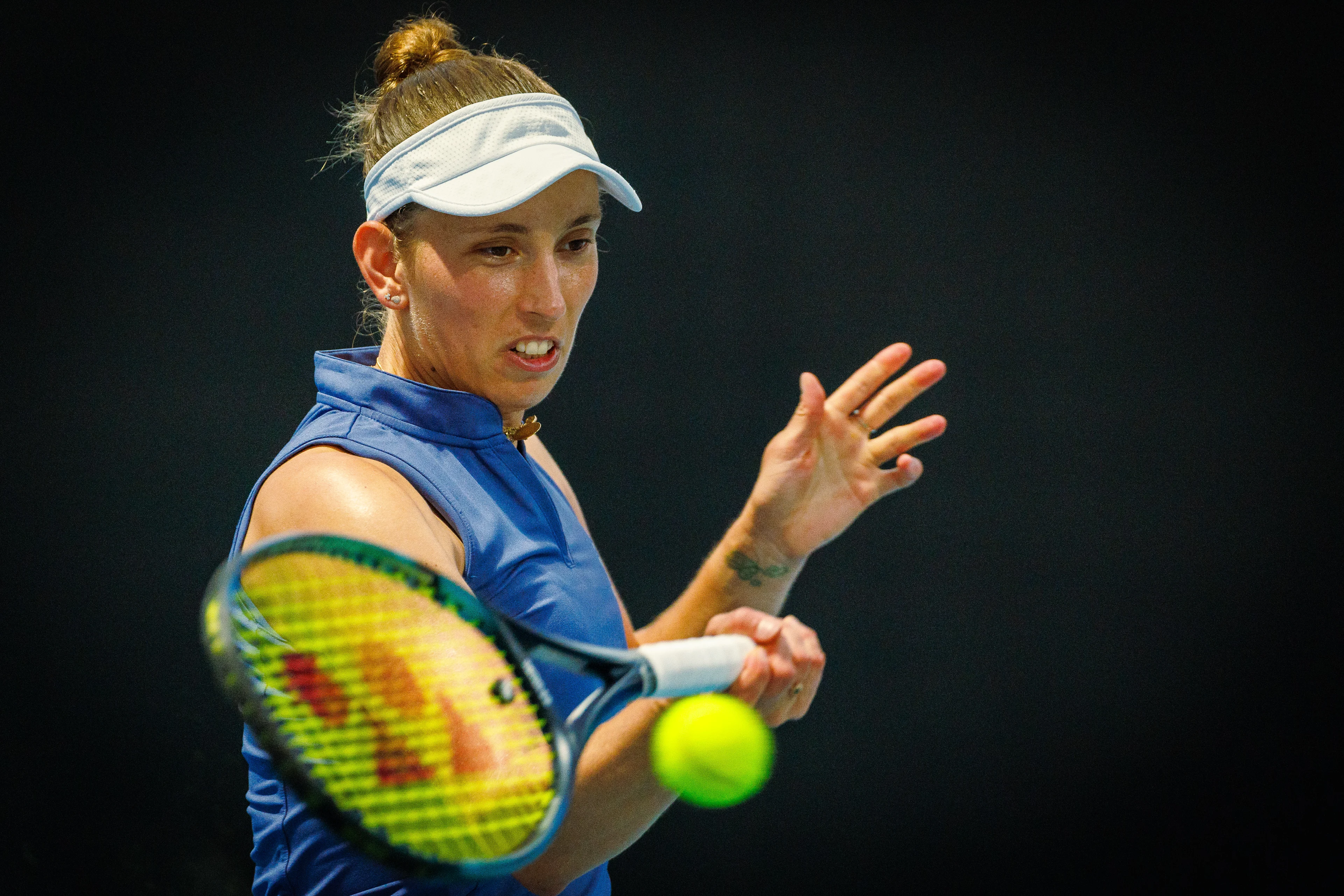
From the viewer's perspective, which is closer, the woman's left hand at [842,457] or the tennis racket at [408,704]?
the tennis racket at [408,704]

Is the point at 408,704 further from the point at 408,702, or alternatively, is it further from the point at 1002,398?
the point at 1002,398

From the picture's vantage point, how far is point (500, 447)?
115 cm

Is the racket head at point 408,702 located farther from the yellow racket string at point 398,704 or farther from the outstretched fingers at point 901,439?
the outstretched fingers at point 901,439

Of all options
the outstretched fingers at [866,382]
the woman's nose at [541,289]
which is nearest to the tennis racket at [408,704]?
the woman's nose at [541,289]

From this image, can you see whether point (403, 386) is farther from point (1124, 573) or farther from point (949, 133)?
point (1124, 573)

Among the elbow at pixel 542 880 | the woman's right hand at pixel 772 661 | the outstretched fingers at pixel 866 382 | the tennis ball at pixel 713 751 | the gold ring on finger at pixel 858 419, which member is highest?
the outstretched fingers at pixel 866 382

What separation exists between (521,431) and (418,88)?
0.38 meters

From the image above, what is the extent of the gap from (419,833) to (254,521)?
0.36 metres

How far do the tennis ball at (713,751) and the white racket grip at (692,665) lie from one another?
0.01 m

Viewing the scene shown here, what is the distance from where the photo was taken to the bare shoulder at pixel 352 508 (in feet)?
2.85

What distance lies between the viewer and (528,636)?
83 centimetres

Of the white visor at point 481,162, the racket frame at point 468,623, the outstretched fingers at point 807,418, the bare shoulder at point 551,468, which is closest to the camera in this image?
the racket frame at point 468,623

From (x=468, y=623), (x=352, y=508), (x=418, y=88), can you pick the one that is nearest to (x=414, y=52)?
(x=418, y=88)

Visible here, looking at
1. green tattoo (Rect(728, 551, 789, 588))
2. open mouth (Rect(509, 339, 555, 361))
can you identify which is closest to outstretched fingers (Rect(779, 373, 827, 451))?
green tattoo (Rect(728, 551, 789, 588))
